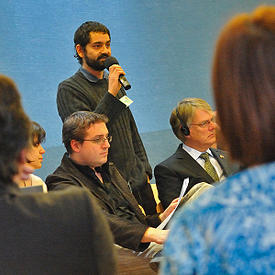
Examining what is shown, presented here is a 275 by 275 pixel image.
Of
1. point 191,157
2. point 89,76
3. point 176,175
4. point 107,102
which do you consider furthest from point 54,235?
point 89,76

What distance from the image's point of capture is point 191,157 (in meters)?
3.32

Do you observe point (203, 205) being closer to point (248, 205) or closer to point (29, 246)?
point (248, 205)

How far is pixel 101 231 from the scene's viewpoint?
1216 mm

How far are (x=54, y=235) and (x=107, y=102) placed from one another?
193 cm

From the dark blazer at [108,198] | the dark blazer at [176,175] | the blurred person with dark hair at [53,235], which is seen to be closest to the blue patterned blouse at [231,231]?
the blurred person with dark hair at [53,235]

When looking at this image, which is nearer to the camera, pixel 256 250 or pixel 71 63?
pixel 256 250

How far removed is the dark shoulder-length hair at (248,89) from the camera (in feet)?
2.97

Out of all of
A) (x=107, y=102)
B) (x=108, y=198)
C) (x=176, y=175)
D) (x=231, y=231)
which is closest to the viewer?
(x=231, y=231)

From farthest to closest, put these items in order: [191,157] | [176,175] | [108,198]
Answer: [191,157], [176,175], [108,198]

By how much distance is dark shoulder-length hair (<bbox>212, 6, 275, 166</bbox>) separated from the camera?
0.91 meters

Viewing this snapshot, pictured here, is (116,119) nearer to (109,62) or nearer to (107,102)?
(107,102)

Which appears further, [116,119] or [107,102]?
[116,119]

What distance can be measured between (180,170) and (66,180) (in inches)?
36.8

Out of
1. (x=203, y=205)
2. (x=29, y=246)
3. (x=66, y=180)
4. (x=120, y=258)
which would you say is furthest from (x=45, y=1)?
(x=203, y=205)
